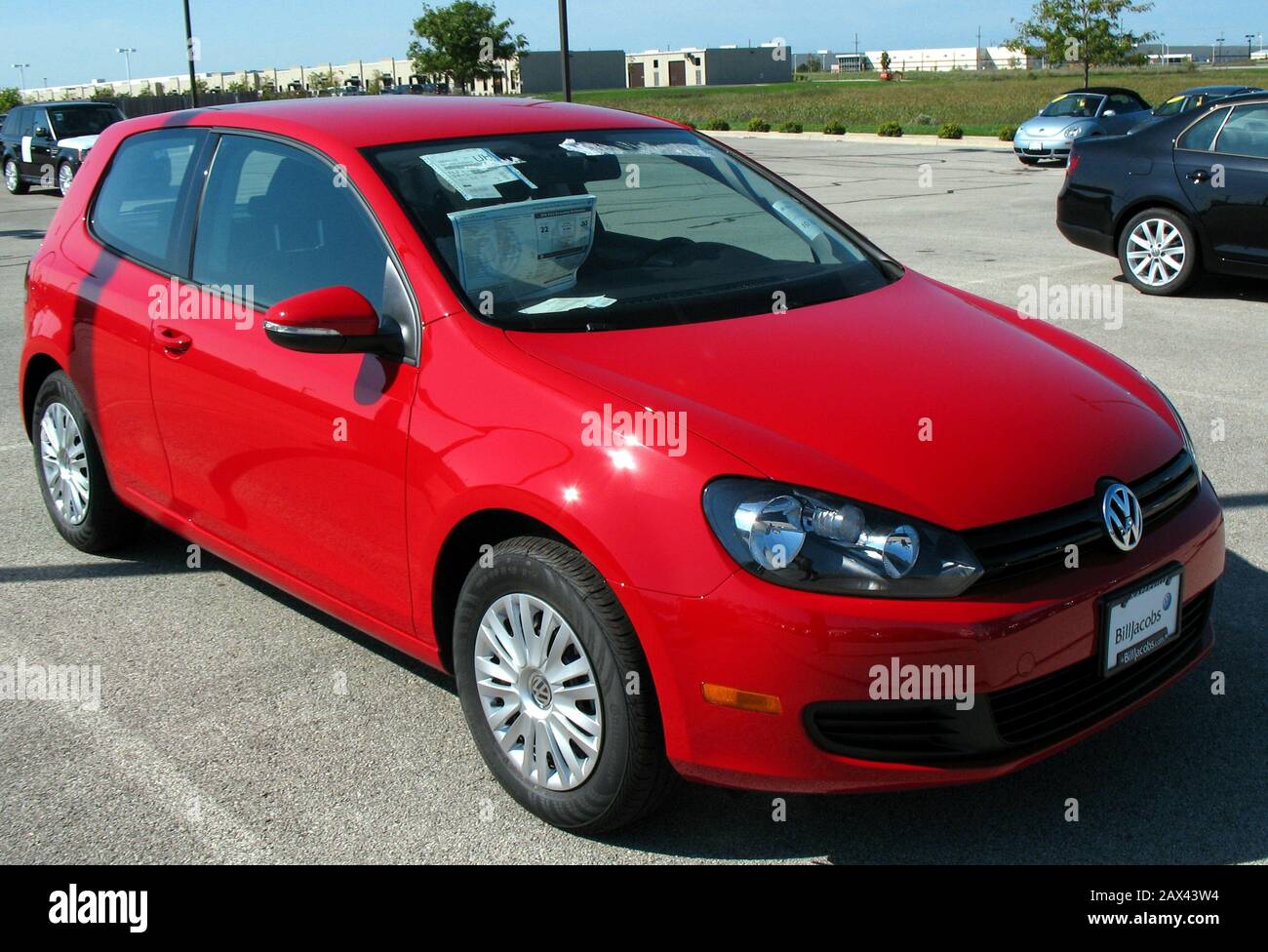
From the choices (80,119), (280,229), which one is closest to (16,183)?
(80,119)

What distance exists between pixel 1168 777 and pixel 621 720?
151 centimetres

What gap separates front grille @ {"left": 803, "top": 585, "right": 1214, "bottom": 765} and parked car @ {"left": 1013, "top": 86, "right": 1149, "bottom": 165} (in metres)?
21.7

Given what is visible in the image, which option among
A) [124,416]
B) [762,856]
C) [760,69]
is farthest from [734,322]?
[760,69]

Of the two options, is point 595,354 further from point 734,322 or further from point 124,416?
point 124,416

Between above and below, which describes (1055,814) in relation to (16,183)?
below

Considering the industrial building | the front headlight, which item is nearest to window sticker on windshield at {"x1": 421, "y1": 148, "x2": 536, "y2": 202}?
the front headlight

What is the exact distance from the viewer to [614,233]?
13.1 ft

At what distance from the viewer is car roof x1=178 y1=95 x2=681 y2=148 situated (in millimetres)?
3924

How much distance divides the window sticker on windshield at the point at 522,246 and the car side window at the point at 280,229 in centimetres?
23

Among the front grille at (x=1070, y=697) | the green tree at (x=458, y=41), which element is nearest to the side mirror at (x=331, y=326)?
the front grille at (x=1070, y=697)

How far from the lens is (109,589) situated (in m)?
4.93

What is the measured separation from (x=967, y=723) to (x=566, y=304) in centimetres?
154

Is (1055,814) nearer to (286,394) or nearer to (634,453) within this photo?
(634,453)

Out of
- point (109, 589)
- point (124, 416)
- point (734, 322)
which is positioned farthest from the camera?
point (109, 589)
